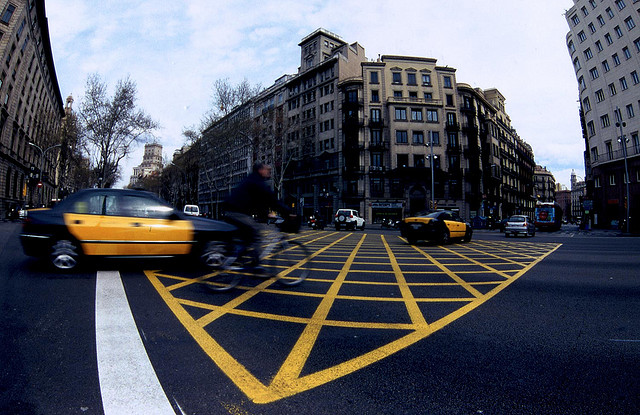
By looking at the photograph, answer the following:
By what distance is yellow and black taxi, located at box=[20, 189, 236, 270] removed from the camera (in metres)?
5.07

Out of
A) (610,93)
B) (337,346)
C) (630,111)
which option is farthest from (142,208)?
(610,93)

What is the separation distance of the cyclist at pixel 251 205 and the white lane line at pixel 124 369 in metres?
1.73

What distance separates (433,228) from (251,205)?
9058 mm

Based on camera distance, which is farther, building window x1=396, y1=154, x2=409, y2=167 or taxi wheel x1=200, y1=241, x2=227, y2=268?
building window x1=396, y1=154, x2=409, y2=167

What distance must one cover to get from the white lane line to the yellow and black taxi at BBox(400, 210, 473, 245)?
10.5 m

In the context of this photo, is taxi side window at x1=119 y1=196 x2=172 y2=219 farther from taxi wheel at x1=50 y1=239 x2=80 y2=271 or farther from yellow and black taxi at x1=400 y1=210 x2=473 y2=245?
yellow and black taxi at x1=400 y1=210 x2=473 y2=245

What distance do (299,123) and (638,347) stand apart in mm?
46283

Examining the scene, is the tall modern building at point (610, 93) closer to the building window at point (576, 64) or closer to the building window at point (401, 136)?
the building window at point (576, 64)

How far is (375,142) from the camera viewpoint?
4128 centimetres

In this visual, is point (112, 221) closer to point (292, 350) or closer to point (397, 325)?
point (292, 350)

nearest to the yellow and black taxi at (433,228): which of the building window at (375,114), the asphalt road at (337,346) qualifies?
the asphalt road at (337,346)

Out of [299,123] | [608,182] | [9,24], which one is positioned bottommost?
[608,182]


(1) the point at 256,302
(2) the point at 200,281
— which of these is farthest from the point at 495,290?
(2) the point at 200,281

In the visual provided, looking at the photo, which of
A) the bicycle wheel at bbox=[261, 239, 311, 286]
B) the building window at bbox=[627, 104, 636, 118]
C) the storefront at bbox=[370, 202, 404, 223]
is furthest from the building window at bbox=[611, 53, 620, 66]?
the bicycle wheel at bbox=[261, 239, 311, 286]
